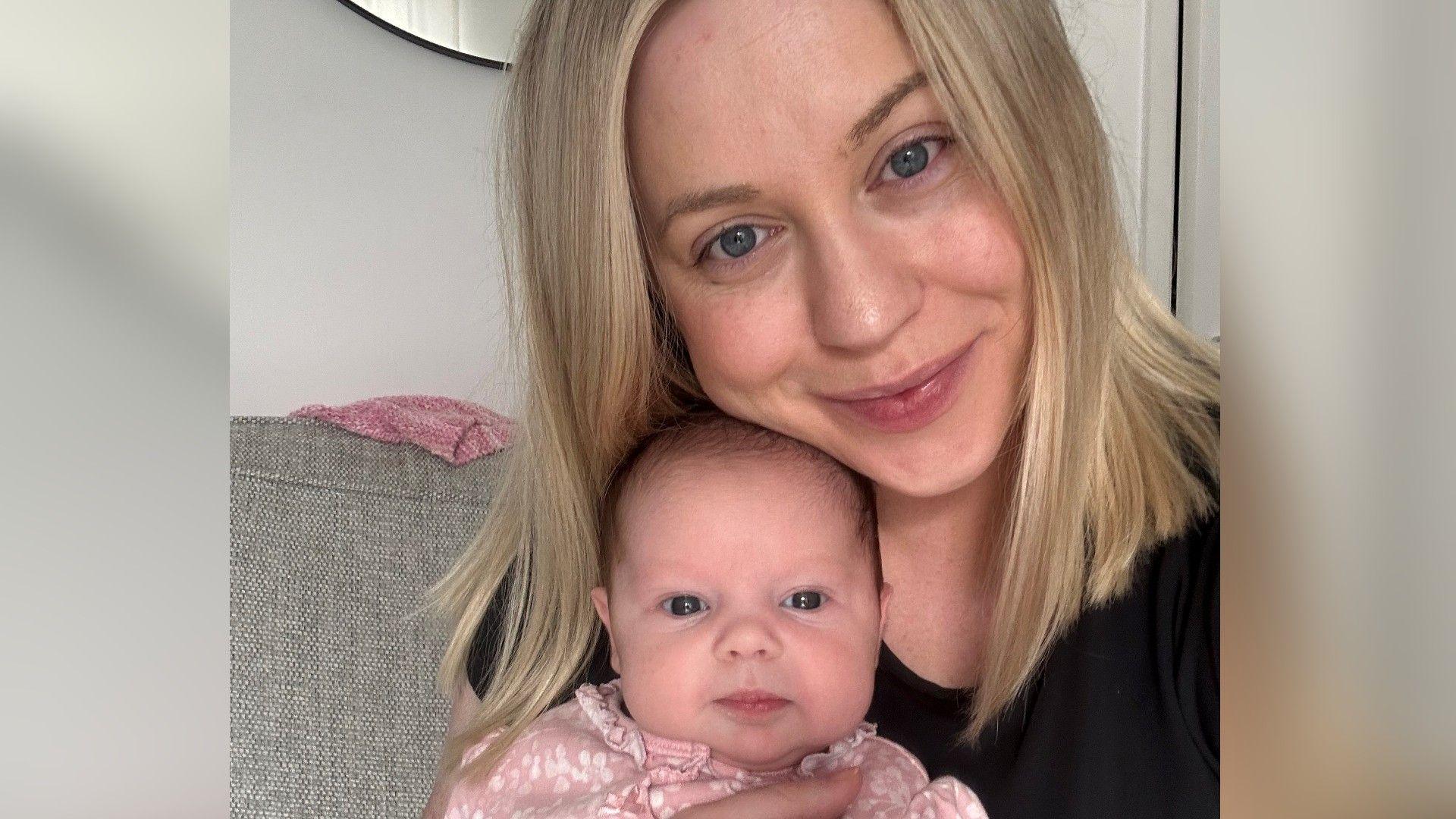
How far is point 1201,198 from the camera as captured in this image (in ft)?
2.80

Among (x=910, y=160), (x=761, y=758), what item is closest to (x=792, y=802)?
(x=761, y=758)

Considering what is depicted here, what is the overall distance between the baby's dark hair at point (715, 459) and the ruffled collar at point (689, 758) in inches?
3.7

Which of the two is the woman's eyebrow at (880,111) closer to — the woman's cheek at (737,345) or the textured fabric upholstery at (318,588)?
the woman's cheek at (737,345)

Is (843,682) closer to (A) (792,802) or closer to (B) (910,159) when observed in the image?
(A) (792,802)

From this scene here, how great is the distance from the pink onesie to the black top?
2 cm

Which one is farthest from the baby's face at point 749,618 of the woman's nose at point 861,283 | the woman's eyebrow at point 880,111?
the woman's eyebrow at point 880,111

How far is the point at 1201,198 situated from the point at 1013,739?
1.19 ft

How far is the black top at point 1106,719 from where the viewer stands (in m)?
0.82

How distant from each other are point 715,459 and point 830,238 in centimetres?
16

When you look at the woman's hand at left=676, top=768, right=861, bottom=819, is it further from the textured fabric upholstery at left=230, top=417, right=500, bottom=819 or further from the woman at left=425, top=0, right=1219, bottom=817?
the textured fabric upholstery at left=230, top=417, right=500, bottom=819

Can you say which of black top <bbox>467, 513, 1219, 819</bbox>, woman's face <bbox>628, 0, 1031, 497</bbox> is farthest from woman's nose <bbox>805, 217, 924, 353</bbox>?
black top <bbox>467, 513, 1219, 819</bbox>

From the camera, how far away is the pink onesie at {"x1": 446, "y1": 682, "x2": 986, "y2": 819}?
31.6 inches
